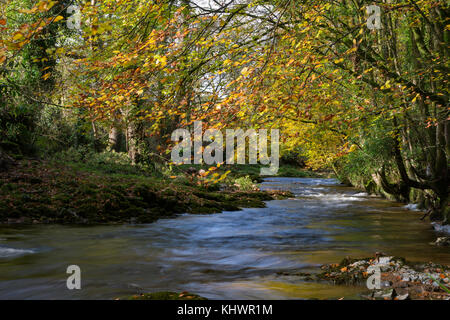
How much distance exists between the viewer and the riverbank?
9617mm

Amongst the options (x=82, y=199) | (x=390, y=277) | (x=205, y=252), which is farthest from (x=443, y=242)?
(x=82, y=199)

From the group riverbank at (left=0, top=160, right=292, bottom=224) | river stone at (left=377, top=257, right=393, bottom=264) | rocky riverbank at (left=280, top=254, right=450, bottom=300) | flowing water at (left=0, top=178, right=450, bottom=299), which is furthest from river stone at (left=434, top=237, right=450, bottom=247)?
riverbank at (left=0, top=160, right=292, bottom=224)

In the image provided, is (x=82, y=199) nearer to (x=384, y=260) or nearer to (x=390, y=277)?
(x=384, y=260)

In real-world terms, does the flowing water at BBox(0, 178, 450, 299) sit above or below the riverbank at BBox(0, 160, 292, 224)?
below

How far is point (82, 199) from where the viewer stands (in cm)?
1052

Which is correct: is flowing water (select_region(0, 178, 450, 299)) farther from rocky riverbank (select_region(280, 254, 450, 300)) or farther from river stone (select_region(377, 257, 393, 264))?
river stone (select_region(377, 257, 393, 264))

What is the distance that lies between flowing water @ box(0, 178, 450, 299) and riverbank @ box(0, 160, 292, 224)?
708 millimetres

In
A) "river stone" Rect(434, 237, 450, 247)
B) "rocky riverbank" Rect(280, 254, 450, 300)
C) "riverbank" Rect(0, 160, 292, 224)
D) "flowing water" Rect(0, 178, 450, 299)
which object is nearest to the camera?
"rocky riverbank" Rect(280, 254, 450, 300)

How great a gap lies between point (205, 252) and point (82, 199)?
4.66 metres

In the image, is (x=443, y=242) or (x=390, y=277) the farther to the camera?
(x=443, y=242)

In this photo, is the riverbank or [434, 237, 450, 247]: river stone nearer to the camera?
[434, 237, 450, 247]: river stone

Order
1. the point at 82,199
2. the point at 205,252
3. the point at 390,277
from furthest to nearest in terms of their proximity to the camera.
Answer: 1. the point at 82,199
2. the point at 205,252
3. the point at 390,277
